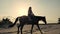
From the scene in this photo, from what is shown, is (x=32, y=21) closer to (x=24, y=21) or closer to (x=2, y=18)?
(x=24, y=21)

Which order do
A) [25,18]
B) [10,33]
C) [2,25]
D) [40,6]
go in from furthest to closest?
1. [40,6]
2. [2,25]
3. [10,33]
4. [25,18]

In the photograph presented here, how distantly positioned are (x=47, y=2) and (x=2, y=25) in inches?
159

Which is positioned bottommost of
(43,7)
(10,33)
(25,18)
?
(10,33)

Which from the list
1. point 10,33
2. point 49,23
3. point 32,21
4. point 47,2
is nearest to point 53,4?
point 47,2

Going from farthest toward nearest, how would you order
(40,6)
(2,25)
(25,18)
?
(40,6) → (2,25) → (25,18)

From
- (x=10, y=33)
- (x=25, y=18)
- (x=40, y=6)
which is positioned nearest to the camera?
(x=25, y=18)

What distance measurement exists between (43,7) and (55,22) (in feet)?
5.43

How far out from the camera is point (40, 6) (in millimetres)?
15508

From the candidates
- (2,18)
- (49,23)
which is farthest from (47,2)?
(2,18)

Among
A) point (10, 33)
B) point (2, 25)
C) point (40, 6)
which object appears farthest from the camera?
point (40, 6)

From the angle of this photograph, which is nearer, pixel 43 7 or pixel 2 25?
pixel 2 25

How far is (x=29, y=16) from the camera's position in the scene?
8.52m

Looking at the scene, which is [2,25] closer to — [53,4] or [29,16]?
[53,4]

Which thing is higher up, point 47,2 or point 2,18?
point 47,2
